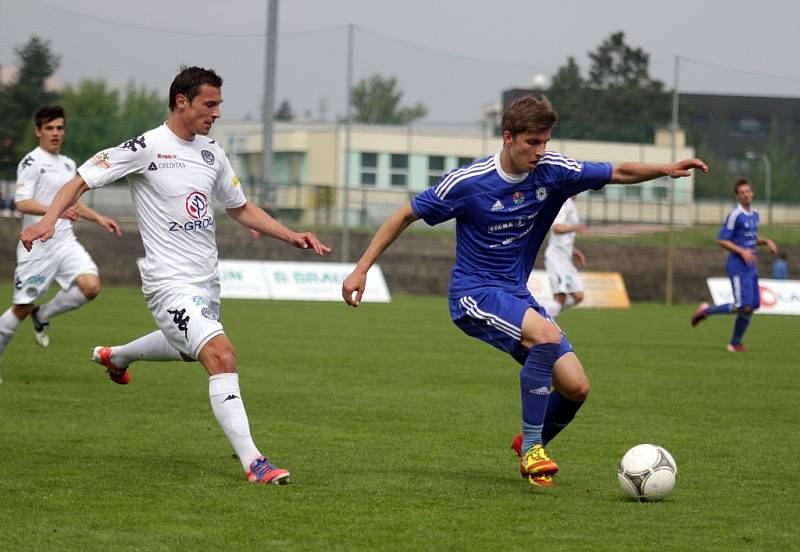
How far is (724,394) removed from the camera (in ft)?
36.9

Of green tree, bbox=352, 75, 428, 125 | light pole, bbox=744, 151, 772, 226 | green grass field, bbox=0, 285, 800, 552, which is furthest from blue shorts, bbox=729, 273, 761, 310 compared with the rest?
green tree, bbox=352, 75, 428, 125

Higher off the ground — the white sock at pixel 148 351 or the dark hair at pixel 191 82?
the dark hair at pixel 191 82

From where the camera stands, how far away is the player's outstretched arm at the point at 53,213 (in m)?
6.43

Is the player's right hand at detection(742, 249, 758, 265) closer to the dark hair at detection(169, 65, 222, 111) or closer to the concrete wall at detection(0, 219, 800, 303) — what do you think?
the dark hair at detection(169, 65, 222, 111)

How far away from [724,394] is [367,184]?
21133mm

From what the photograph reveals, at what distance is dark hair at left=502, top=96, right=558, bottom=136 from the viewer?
249 inches

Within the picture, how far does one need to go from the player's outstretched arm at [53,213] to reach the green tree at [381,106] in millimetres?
24089

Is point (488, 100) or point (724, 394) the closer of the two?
point (724, 394)

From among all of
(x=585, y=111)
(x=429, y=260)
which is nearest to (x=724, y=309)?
(x=429, y=260)

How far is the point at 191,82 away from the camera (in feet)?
22.0

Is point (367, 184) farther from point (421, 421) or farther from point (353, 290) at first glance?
point (353, 290)

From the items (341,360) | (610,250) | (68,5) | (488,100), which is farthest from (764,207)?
(341,360)

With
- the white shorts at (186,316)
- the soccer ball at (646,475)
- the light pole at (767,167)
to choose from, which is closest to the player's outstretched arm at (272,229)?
the white shorts at (186,316)

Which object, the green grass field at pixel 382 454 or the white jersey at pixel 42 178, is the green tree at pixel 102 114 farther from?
the white jersey at pixel 42 178
